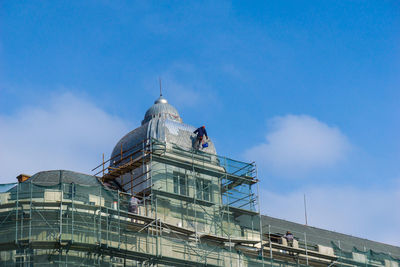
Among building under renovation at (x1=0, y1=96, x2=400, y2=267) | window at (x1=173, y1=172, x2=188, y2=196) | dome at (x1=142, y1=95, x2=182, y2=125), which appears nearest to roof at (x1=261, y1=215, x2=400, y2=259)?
building under renovation at (x1=0, y1=96, x2=400, y2=267)

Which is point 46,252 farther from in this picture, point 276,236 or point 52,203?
point 276,236

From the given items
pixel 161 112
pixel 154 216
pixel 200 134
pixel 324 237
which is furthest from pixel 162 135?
pixel 324 237

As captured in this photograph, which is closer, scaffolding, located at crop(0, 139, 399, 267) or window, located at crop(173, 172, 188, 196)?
scaffolding, located at crop(0, 139, 399, 267)

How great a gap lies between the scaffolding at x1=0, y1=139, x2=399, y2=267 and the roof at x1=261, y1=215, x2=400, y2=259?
3.67ft

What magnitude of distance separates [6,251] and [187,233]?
11.1 meters

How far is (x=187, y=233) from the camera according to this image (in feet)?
177

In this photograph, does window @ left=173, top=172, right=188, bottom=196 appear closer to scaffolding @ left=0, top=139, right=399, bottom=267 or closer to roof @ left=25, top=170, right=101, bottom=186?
scaffolding @ left=0, top=139, right=399, bottom=267

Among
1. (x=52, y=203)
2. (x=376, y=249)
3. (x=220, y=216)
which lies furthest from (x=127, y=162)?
(x=376, y=249)

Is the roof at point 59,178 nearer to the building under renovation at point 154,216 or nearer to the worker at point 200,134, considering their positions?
the building under renovation at point 154,216

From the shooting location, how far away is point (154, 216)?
5372 centimetres

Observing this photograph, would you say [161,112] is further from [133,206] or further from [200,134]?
[133,206]

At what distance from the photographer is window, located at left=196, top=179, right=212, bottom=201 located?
57250mm

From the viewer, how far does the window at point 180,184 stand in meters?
56.7

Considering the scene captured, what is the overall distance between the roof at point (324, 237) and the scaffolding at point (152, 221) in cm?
112
